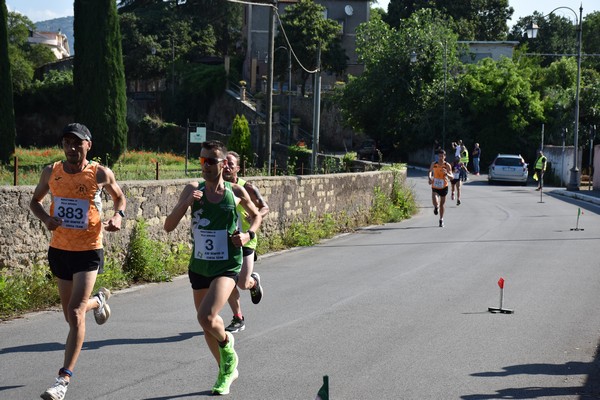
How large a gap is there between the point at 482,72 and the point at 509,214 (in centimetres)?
3222

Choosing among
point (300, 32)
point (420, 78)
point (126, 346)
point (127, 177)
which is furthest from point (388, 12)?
point (126, 346)

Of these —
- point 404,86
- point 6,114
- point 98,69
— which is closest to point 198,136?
point 98,69

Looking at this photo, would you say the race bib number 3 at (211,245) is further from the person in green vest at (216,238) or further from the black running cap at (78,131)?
the black running cap at (78,131)

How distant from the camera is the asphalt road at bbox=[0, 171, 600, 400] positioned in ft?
22.5

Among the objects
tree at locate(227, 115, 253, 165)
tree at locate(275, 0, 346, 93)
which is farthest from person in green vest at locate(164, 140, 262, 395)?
tree at locate(275, 0, 346, 93)

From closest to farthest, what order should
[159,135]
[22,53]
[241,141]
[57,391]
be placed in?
1. [57,391]
2. [241,141]
3. [159,135]
4. [22,53]

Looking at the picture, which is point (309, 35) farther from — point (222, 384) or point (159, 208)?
point (222, 384)

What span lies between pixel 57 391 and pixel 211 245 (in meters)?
1.44

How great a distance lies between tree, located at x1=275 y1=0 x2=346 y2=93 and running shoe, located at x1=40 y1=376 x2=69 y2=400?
2547 inches

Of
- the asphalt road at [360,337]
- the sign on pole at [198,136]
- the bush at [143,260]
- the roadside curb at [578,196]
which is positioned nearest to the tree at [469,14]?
the sign on pole at [198,136]

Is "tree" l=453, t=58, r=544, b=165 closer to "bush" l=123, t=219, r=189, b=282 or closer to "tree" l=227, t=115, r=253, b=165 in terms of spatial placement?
"tree" l=227, t=115, r=253, b=165

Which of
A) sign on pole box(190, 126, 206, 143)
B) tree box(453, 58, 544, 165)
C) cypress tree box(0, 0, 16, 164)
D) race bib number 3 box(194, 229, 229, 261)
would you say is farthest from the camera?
tree box(453, 58, 544, 165)

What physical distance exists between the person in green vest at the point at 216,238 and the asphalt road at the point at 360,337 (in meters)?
0.34

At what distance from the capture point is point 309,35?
7106 cm
